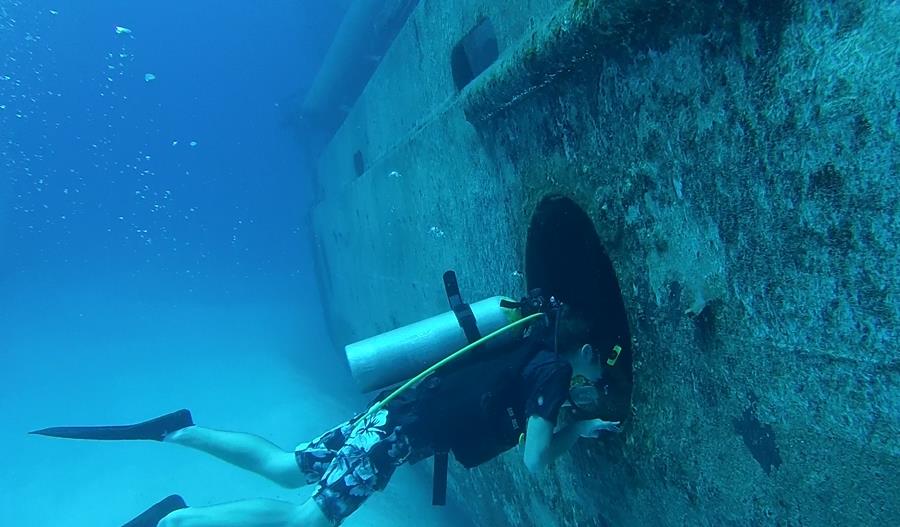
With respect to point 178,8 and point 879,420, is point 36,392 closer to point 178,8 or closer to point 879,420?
point 879,420

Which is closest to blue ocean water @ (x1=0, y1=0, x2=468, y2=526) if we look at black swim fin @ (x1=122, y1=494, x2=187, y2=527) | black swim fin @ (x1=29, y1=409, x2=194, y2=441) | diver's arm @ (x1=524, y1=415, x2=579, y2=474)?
black swim fin @ (x1=122, y1=494, x2=187, y2=527)

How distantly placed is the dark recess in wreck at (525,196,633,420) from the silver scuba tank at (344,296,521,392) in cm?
42

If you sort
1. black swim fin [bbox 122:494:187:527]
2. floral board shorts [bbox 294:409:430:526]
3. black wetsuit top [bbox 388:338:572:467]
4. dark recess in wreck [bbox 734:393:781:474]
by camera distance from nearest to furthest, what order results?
dark recess in wreck [bbox 734:393:781:474] → black wetsuit top [bbox 388:338:572:467] → floral board shorts [bbox 294:409:430:526] → black swim fin [bbox 122:494:187:527]

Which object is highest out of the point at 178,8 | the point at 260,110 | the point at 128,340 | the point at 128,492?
the point at 178,8

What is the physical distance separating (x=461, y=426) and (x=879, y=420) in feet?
6.24

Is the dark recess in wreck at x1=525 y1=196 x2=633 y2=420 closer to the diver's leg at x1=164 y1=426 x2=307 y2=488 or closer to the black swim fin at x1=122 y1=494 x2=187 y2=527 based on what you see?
the diver's leg at x1=164 y1=426 x2=307 y2=488

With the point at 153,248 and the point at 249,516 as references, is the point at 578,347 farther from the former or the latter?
the point at 153,248

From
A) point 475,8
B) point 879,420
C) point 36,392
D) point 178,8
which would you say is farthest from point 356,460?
point 178,8

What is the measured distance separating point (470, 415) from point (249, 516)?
58.9 inches

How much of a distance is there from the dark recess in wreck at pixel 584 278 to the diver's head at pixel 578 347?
0.05m

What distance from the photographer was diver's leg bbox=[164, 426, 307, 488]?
3.77 metres

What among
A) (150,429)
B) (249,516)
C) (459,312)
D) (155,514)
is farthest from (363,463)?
(155,514)

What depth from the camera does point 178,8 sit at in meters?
49.4

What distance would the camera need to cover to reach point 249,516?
307cm
